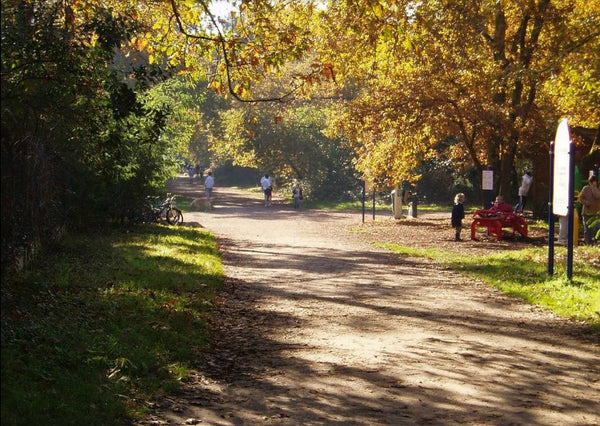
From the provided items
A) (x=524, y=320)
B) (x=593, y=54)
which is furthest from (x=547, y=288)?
(x=593, y=54)

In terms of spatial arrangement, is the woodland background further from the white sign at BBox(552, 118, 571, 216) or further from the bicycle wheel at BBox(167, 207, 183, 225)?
the white sign at BBox(552, 118, 571, 216)

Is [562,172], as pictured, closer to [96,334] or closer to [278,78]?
[278,78]

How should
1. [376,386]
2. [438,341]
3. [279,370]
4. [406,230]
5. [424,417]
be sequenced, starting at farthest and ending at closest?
[406,230] → [438,341] → [279,370] → [376,386] → [424,417]

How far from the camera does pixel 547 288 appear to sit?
1252 centimetres

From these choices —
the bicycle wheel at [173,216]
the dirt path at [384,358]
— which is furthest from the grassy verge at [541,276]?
the bicycle wheel at [173,216]

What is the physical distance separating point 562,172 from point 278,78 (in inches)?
236

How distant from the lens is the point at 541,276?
13.8m

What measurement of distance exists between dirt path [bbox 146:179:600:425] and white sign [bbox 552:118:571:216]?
1.66m

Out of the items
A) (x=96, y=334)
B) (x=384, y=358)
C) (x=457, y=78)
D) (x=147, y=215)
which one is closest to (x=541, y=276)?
(x=384, y=358)

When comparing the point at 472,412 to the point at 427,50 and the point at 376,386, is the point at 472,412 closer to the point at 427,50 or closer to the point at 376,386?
the point at 376,386

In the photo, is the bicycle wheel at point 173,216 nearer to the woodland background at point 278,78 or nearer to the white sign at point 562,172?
the woodland background at point 278,78

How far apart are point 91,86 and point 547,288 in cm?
724

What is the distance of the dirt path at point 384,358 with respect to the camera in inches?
245

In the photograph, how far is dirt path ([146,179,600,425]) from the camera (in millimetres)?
6230
